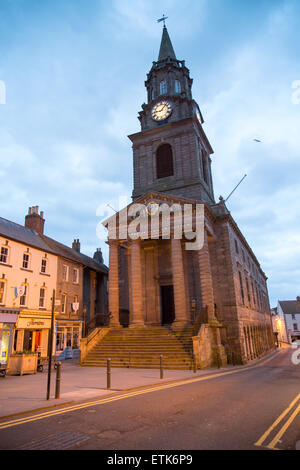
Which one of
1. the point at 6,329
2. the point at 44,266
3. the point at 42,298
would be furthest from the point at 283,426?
the point at 44,266

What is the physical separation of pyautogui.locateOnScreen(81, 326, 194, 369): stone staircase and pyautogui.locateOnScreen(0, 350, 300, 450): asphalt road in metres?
8.56

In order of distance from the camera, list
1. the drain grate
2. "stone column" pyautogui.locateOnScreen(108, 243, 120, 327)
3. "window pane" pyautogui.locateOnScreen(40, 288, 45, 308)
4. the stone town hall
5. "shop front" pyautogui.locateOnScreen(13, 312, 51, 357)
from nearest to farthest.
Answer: the drain grate, the stone town hall, "shop front" pyautogui.locateOnScreen(13, 312, 51, 357), "stone column" pyautogui.locateOnScreen(108, 243, 120, 327), "window pane" pyautogui.locateOnScreen(40, 288, 45, 308)

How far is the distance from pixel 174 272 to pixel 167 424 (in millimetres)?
16753

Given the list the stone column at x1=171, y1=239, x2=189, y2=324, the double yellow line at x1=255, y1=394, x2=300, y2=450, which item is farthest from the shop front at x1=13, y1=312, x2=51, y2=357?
the double yellow line at x1=255, y1=394, x2=300, y2=450

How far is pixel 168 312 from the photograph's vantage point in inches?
1103

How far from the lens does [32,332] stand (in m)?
25.6

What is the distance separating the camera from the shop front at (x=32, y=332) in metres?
23.8

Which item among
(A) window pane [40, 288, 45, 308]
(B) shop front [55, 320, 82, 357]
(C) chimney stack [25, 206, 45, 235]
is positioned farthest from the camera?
(C) chimney stack [25, 206, 45, 235]

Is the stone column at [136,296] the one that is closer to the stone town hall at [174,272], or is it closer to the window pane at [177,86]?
the stone town hall at [174,272]

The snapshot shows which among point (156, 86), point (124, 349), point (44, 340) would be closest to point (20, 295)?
point (44, 340)

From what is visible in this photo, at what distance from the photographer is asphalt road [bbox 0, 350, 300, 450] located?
5102mm

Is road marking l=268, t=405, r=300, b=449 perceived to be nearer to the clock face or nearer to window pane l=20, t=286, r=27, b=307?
window pane l=20, t=286, r=27, b=307

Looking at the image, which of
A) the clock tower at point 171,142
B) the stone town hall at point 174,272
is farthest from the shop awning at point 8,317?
the clock tower at point 171,142

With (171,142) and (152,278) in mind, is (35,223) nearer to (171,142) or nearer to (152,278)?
(152,278)
